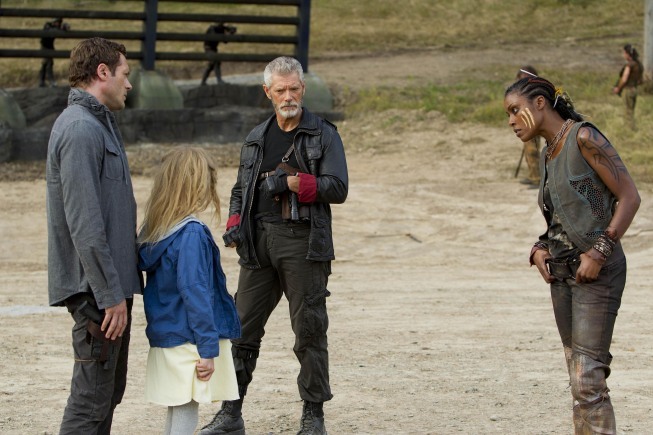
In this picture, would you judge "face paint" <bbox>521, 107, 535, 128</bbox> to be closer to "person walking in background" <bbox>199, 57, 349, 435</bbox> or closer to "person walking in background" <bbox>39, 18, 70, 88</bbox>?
"person walking in background" <bbox>199, 57, 349, 435</bbox>

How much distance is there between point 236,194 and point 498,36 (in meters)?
21.8

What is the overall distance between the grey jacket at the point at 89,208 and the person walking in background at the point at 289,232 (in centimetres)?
101

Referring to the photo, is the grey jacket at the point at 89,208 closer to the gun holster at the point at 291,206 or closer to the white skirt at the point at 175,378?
the white skirt at the point at 175,378

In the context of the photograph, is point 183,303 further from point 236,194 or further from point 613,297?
point 613,297

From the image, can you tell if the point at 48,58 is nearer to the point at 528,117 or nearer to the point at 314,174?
the point at 314,174

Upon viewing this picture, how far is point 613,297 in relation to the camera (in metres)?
4.68

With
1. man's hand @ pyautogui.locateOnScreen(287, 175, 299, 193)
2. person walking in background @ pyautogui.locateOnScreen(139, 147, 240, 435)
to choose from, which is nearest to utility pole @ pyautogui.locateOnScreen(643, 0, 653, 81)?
man's hand @ pyautogui.locateOnScreen(287, 175, 299, 193)

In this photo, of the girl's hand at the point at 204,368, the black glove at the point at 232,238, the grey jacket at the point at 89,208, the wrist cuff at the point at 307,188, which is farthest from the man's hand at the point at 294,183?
the girl's hand at the point at 204,368

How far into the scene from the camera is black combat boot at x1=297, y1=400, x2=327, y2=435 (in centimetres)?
Result: 552

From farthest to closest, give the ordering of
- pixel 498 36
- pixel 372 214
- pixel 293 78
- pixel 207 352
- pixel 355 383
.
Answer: pixel 498 36, pixel 372 214, pixel 355 383, pixel 293 78, pixel 207 352

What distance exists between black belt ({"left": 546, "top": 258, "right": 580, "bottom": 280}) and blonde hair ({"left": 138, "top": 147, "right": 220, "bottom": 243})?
4.67 feet

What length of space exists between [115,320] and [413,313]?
485 cm

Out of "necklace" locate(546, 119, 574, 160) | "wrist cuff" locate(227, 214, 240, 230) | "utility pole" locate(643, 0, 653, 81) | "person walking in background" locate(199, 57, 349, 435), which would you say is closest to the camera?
"necklace" locate(546, 119, 574, 160)

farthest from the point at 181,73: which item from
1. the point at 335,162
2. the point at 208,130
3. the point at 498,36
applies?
the point at 335,162
